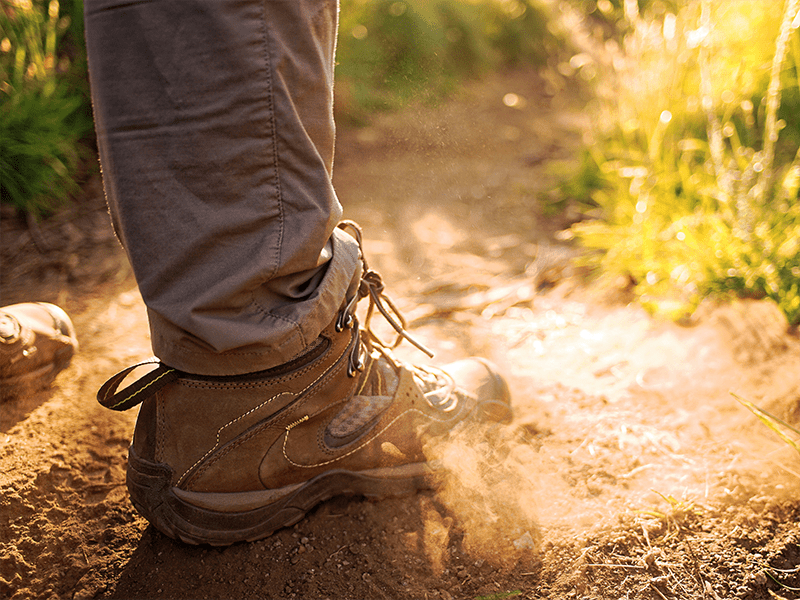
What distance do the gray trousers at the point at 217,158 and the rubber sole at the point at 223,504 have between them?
283mm

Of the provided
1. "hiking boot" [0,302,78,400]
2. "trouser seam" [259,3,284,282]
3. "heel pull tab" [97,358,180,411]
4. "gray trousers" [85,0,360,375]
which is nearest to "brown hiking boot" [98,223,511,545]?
"heel pull tab" [97,358,180,411]

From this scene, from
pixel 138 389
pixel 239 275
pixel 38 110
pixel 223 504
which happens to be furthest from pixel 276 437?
pixel 38 110

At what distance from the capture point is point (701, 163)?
2.52 metres

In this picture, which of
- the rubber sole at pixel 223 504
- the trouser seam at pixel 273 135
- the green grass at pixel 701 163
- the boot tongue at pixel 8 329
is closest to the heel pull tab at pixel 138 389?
the rubber sole at pixel 223 504

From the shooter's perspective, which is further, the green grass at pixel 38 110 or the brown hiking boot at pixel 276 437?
the green grass at pixel 38 110

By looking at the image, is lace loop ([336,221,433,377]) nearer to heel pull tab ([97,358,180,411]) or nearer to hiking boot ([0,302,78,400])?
heel pull tab ([97,358,180,411])

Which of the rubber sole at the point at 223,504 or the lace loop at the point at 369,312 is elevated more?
the lace loop at the point at 369,312

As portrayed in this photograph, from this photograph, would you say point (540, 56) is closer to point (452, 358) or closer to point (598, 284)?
point (598, 284)

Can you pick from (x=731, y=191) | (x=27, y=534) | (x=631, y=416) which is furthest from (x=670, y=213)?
(x=27, y=534)

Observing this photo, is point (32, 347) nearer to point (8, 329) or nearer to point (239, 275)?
point (8, 329)

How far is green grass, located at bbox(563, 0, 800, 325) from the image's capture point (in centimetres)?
176

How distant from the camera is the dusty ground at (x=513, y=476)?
0.99m

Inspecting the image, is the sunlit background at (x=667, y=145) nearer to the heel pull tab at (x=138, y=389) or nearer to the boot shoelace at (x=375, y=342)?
the boot shoelace at (x=375, y=342)

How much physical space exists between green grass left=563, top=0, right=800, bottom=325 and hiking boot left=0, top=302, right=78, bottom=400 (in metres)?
2.00
